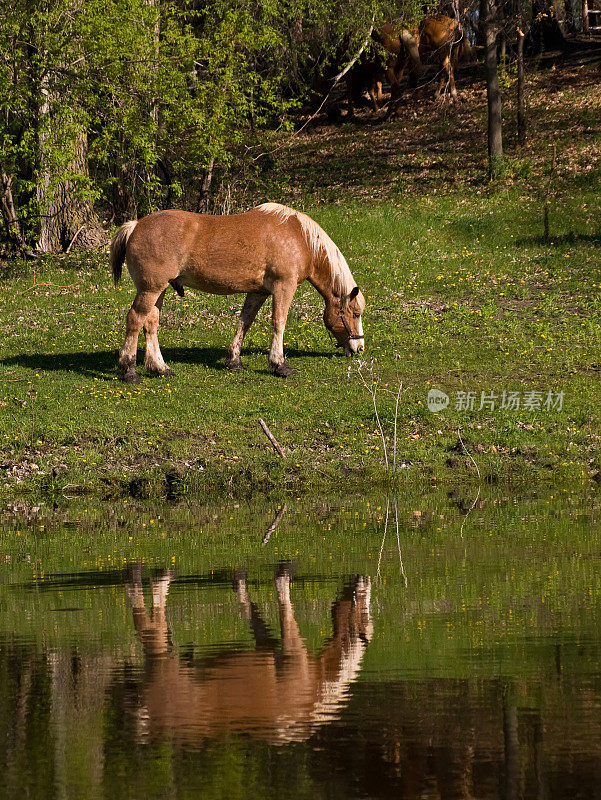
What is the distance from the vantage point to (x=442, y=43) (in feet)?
159

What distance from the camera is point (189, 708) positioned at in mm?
6652

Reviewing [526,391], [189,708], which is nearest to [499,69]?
[526,391]

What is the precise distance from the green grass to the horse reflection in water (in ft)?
26.8

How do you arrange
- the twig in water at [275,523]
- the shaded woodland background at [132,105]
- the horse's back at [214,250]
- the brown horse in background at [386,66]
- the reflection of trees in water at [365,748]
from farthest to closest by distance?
the brown horse in background at [386,66]
the shaded woodland background at [132,105]
the horse's back at [214,250]
the twig in water at [275,523]
the reflection of trees in water at [365,748]

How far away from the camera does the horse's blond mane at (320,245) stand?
843 inches

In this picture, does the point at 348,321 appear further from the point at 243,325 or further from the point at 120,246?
the point at 120,246

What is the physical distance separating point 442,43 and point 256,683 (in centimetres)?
4465

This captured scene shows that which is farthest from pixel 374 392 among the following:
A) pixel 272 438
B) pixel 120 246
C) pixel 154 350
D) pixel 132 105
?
pixel 132 105

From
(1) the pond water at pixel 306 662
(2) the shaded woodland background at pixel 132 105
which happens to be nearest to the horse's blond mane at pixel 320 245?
(1) the pond water at pixel 306 662

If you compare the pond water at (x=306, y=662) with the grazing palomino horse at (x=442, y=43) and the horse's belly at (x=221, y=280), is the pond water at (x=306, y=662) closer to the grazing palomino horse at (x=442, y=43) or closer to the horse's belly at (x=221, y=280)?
the horse's belly at (x=221, y=280)

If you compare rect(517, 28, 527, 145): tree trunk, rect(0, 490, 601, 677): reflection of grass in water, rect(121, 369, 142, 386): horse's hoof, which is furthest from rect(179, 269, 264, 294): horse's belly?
rect(517, 28, 527, 145): tree trunk

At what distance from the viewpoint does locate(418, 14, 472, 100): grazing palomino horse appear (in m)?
46.2

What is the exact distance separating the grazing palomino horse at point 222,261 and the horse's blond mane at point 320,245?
0.7 inches

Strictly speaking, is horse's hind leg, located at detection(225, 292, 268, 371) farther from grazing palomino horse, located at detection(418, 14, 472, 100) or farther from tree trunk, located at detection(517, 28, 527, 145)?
grazing palomino horse, located at detection(418, 14, 472, 100)
